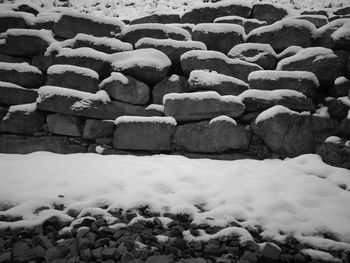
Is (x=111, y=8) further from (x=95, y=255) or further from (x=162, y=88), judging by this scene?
(x=95, y=255)

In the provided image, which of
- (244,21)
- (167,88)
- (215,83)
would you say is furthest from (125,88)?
(244,21)

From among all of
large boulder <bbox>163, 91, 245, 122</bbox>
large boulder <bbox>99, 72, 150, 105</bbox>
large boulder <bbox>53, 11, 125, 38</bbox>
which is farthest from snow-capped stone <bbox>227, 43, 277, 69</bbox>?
large boulder <bbox>53, 11, 125, 38</bbox>

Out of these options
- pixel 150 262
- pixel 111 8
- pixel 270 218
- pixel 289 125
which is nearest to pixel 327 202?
pixel 270 218

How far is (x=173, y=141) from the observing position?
4.48 metres

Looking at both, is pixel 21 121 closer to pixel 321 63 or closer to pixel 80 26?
pixel 80 26

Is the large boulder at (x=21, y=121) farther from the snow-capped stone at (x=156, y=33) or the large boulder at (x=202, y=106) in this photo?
the snow-capped stone at (x=156, y=33)

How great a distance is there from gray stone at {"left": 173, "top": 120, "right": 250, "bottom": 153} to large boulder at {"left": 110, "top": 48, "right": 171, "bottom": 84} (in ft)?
3.90

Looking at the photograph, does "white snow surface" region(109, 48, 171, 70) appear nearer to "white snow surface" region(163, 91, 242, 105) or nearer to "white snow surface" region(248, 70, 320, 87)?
"white snow surface" region(163, 91, 242, 105)

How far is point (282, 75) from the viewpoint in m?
4.70

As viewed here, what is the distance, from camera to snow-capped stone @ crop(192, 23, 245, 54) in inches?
218

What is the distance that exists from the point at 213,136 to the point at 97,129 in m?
1.94

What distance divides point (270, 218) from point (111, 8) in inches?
338

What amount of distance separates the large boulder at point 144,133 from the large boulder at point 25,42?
2.50 meters

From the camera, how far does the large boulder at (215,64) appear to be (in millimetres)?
4984
